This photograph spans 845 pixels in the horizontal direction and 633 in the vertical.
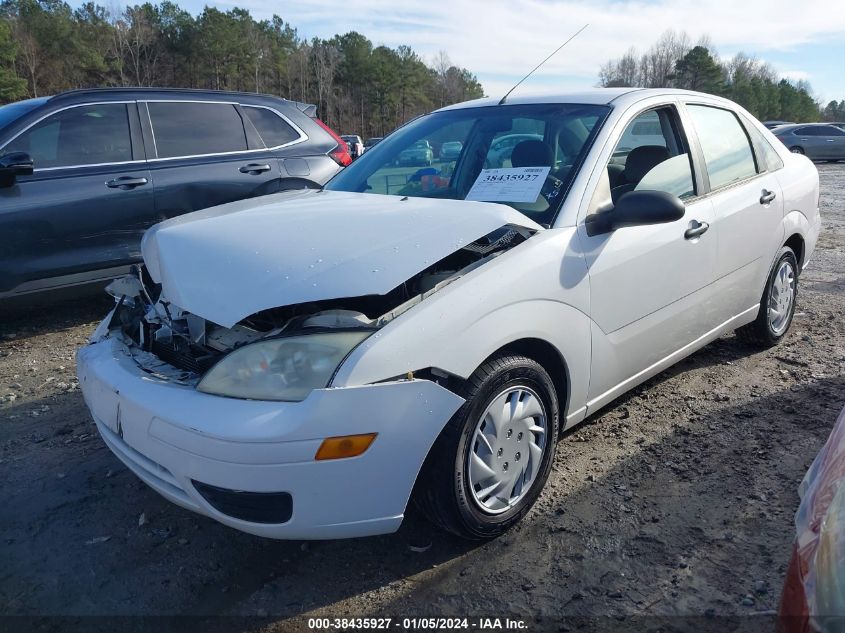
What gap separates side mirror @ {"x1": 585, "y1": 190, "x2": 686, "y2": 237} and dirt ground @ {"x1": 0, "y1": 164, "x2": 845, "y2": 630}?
1135mm

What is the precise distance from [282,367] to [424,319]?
0.49 meters

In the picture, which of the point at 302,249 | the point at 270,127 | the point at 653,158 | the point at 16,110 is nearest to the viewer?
the point at 302,249

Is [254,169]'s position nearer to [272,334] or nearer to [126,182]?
[126,182]

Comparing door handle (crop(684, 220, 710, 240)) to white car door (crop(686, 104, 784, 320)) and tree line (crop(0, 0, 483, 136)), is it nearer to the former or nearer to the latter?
white car door (crop(686, 104, 784, 320))

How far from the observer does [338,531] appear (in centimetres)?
220

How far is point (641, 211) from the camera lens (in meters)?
2.79

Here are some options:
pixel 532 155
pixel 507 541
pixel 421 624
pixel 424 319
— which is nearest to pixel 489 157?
pixel 532 155

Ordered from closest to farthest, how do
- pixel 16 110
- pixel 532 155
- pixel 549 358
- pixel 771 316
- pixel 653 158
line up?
pixel 549 358 < pixel 532 155 < pixel 653 158 < pixel 771 316 < pixel 16 110

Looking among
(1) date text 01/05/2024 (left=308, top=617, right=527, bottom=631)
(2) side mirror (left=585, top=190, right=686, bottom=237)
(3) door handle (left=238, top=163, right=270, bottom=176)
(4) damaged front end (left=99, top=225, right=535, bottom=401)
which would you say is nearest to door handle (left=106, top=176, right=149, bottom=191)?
(3) door handle (left=238, top=163, right=270, bottom=176)

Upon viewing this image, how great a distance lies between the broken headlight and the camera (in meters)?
2.14

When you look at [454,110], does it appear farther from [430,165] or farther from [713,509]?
[713,509]

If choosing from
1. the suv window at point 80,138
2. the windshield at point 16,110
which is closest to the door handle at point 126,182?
the suv window at point 80,138

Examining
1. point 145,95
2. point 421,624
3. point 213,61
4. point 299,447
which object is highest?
point 213,61

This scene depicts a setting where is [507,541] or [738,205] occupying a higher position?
[738,205]
